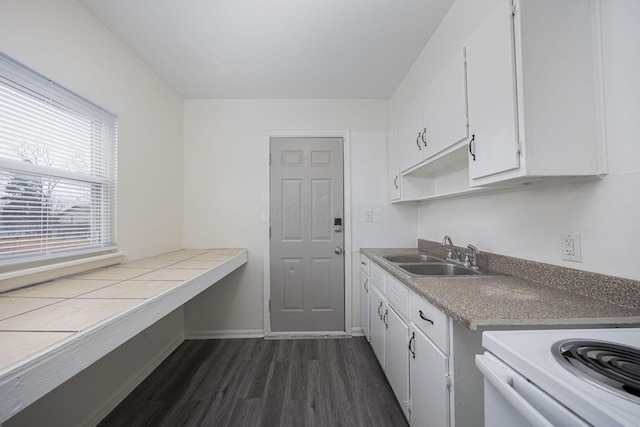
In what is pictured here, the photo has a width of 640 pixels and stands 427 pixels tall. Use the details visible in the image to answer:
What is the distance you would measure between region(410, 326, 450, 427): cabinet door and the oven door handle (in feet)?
1.12

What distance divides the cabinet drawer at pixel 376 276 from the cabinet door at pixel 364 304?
15cm

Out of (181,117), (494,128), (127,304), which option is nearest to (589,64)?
(494,128)

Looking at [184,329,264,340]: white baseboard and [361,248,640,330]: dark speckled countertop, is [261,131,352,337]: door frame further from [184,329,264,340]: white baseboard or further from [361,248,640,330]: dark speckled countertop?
[361,248,640,330]: dark speckled countertop

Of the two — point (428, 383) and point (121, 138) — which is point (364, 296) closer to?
point (428, 383)

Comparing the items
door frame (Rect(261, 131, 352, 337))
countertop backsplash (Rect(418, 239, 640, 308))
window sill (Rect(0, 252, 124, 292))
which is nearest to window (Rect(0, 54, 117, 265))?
window sill (Rect(0, 252, 124, 292))

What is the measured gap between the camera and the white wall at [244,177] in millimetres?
2537

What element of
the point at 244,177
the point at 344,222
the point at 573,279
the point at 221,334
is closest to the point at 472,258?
the point at 573,279

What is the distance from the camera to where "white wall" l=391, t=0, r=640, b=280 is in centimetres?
84

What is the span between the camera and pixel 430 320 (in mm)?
1061

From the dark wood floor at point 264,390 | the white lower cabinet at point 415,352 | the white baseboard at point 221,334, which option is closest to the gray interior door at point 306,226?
the white baseboard at point 221,334

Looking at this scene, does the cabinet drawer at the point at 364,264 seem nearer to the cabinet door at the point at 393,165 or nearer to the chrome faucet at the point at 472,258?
the cabinet door at the point at 393,165

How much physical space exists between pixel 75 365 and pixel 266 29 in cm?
203

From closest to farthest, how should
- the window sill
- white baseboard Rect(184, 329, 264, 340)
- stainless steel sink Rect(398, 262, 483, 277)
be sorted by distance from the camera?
1. the window sill
2. stainless steel sink Rect(398, 262, 483, 277)
3. white baseboard Rect(184, 329, 264, 340)

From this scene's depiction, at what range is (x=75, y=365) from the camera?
71cm
